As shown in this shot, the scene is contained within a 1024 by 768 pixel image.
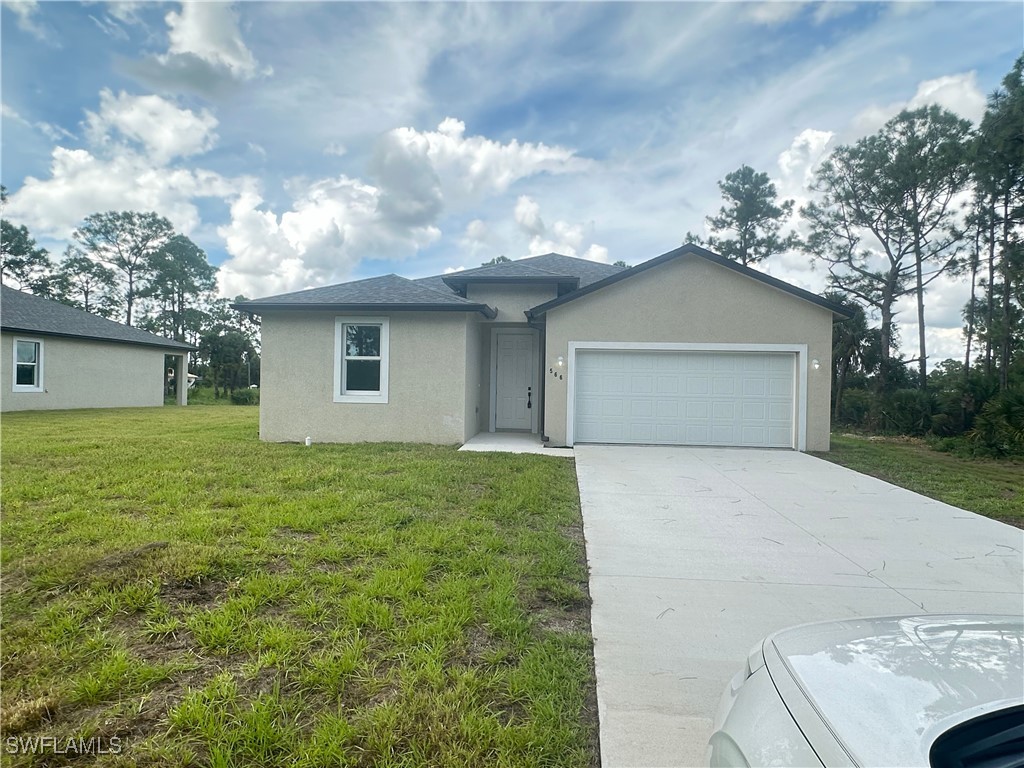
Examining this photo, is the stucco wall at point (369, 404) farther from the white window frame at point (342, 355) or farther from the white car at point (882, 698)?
the white car at point (882, 698)

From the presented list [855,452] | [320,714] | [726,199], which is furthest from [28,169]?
[726,199]

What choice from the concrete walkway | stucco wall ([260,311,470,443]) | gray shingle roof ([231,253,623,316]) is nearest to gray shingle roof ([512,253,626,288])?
gray shingle roof ([231,253,623,316])

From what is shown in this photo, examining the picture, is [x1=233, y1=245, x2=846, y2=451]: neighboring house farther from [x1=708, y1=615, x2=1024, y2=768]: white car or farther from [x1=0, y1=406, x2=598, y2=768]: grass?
[x1=708, y1=615, x2=1024, y2=768]: white car

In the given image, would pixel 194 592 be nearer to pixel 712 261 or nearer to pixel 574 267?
pixel 712 261

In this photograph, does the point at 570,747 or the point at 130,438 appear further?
the point at 130,438

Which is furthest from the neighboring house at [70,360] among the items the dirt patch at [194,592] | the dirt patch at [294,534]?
the dirt patch at [194,592]

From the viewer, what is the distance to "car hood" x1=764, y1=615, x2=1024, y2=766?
1.17 metres

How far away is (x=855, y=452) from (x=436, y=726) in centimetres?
1186

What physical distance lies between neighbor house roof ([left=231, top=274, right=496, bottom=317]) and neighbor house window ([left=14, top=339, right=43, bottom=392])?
40.1 feet

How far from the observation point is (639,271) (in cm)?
1048

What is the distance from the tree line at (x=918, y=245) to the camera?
46.8 ft

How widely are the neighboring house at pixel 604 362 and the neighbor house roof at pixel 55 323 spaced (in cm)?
1212

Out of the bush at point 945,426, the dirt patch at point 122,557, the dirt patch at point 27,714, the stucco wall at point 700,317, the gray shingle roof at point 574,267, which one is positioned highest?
the gray shingle roof at point 574,267

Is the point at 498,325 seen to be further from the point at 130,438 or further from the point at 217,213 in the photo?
the point at 217,213
